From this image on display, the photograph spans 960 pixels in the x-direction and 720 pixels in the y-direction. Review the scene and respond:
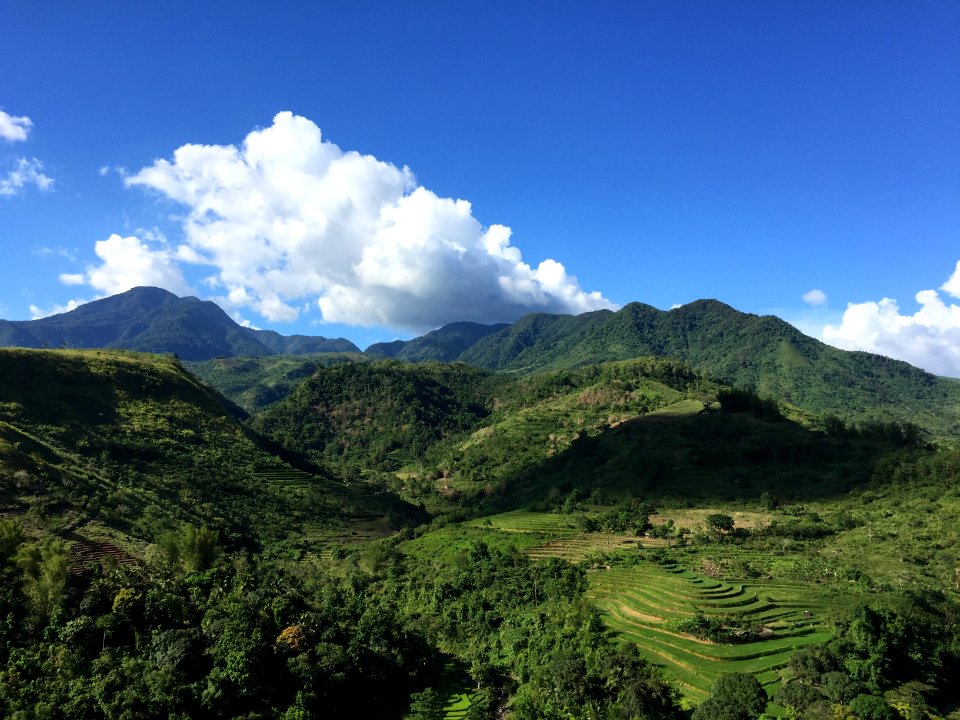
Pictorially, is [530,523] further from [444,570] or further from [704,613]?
[704,613]

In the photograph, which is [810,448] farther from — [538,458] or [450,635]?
[450,635]

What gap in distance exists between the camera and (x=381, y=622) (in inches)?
2169

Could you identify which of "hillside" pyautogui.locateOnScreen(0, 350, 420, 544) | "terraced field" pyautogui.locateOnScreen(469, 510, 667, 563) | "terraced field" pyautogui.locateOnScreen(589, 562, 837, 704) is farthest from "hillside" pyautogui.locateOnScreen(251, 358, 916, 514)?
"terraced field" pyautogui.locateOnScreen(589, 562, 837, 704)

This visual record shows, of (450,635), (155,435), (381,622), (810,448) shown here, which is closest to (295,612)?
(381,622)

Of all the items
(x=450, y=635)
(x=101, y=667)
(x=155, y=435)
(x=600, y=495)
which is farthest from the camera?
(x=600, y=495)

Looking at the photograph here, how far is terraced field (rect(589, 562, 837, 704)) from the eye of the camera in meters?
49.1

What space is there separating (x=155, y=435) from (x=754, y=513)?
382ft

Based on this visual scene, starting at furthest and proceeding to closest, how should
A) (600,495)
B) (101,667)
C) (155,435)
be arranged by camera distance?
(600,495)
(155,435)
(101,667)

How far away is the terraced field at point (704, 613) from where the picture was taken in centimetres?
4906

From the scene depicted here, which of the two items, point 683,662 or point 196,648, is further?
point 683,662

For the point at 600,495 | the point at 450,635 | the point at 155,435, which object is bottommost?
the point at 450,635

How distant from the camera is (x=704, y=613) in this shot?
56938 mm

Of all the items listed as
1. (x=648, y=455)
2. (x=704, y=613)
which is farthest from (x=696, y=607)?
(x=648, y=455)

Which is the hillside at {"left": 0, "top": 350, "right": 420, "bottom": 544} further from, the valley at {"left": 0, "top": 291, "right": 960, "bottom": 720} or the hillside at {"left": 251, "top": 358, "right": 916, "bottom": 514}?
the hillside at {"left": 251, "top": 358, "right": 916, "bottom": 514}
